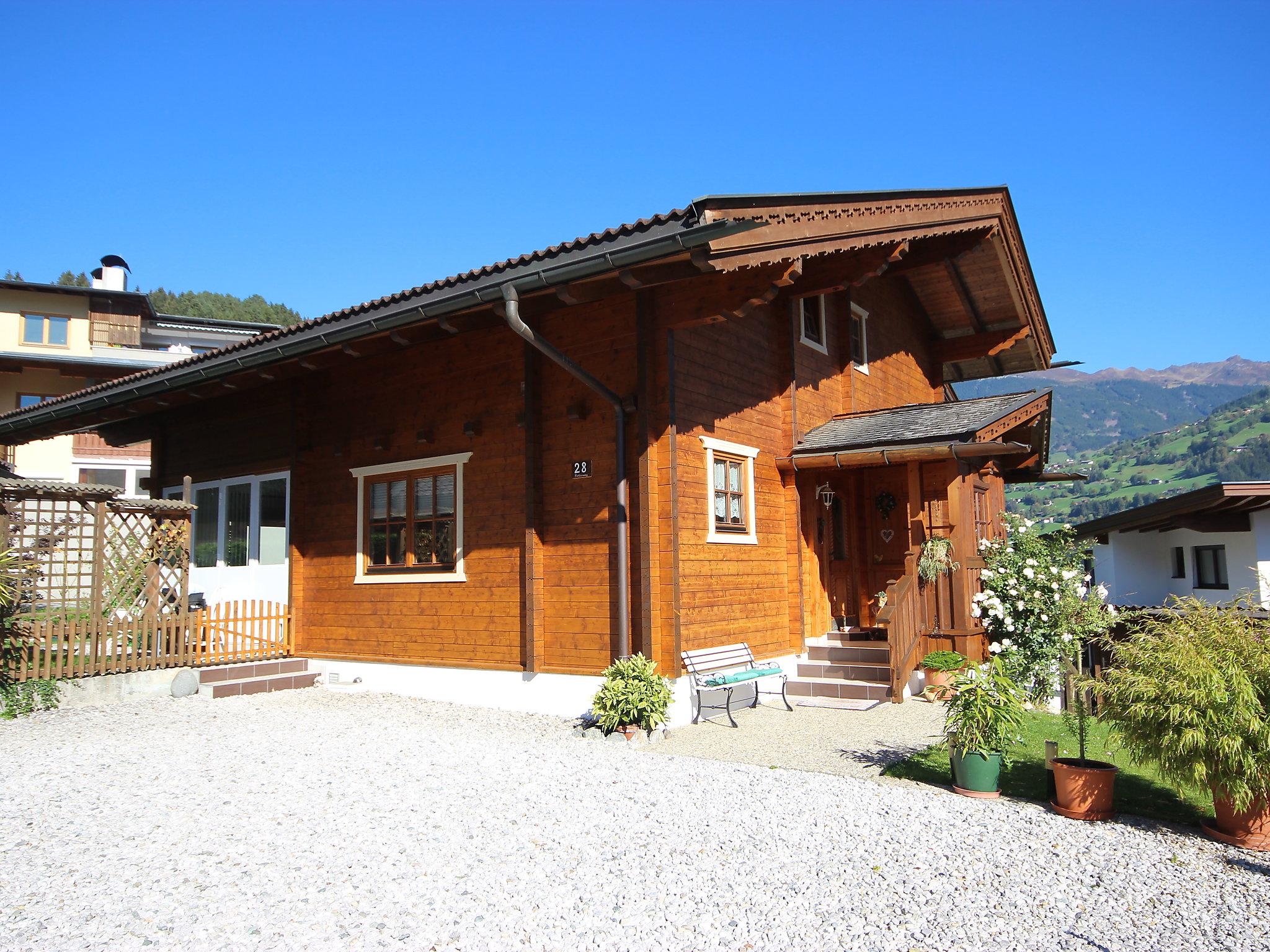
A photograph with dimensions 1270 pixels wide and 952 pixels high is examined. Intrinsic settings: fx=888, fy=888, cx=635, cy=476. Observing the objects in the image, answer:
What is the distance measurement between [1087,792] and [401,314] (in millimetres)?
6699

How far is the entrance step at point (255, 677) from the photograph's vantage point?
9.99 m

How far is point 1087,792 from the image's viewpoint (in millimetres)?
5238

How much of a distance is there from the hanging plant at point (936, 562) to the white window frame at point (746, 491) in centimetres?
185

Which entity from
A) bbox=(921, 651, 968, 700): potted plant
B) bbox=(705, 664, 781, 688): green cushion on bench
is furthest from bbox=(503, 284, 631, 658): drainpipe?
bbox=(921, 651, 968, 700): potted plant

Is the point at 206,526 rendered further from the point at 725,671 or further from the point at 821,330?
the point at 821,330

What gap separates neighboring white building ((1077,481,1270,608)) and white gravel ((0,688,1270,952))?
563 inches

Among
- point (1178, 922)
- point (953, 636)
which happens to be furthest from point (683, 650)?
point (1178, 922)

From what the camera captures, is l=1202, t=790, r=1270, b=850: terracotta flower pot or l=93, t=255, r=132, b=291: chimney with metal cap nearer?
l=1202, t=790, r=1270, b=850: terracotta flower pot

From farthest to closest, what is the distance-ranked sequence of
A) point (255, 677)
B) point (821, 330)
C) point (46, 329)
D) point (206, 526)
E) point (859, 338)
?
point (46, 329)
point (206, 526)
point (859, 338)
point (821, 330)
point (255, 677)

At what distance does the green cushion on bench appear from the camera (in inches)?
319

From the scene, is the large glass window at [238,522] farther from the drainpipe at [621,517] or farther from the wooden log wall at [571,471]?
the drainpipe at [621,517]

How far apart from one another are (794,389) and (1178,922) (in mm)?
7443

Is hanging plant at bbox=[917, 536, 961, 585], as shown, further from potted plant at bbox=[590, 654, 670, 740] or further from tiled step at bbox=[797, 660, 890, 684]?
potted plant at bbox=[590, 654, 670, 740]

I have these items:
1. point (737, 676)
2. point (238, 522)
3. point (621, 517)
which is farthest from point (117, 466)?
point (737, 676)
